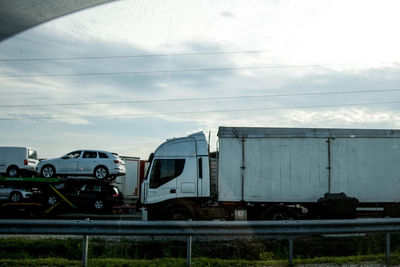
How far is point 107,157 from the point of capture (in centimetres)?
Answer: 2059

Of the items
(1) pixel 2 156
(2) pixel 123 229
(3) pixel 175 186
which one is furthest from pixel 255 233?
(1) pixel 2 156

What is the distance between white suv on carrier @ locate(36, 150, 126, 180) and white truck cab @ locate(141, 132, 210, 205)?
6.55m

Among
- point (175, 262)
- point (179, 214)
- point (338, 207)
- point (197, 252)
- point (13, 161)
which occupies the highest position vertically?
point (13, 161)

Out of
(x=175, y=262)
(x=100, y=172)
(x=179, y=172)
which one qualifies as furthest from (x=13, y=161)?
(x=175, y=262)

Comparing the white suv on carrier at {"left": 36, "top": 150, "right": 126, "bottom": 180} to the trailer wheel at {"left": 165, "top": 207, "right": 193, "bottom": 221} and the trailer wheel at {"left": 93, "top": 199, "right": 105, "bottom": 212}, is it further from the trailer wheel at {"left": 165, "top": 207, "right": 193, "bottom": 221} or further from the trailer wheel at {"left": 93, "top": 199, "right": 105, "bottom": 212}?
the trailer wheel at {"left": 165, "top": 207, "right": 193, "bottom": 221}

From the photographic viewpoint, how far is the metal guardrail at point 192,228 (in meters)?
7.90

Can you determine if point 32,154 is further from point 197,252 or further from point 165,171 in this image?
point 197,252

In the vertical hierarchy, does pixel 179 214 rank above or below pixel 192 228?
below

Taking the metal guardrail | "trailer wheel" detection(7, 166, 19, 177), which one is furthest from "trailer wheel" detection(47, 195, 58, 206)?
the metal guardrail

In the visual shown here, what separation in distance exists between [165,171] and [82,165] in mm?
7363

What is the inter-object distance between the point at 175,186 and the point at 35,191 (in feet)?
30.7

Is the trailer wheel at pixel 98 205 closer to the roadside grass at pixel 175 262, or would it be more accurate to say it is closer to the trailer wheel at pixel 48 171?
the trailer wheel at pixel 48 171

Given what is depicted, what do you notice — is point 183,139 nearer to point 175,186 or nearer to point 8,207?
point 175,186

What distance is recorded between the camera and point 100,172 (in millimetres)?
20453
